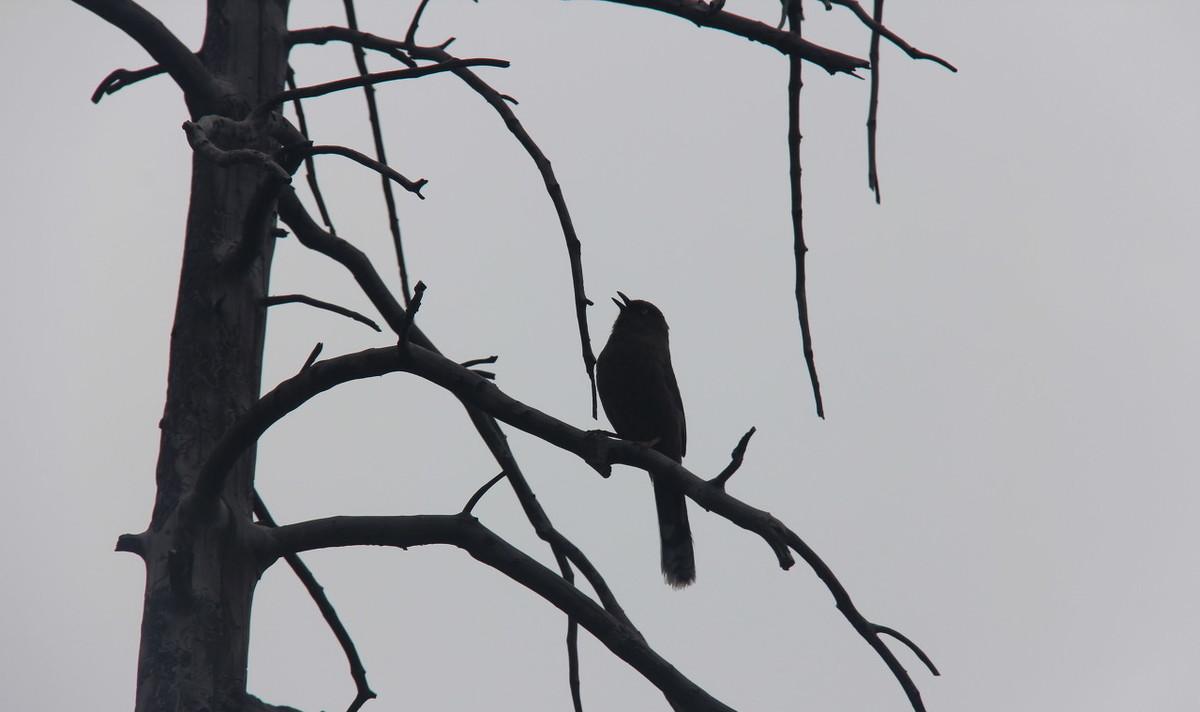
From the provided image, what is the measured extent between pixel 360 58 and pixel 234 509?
1.91m

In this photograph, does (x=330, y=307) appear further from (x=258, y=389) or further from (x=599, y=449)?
(x=599, y=449)

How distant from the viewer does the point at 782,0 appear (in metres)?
2.68

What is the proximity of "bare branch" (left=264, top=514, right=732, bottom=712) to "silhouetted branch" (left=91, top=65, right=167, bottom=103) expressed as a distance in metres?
1.49

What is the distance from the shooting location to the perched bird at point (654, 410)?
5570 millimetres

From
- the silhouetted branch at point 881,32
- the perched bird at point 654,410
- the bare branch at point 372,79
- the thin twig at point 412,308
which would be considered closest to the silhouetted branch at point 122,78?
the bare branch at point 372,79

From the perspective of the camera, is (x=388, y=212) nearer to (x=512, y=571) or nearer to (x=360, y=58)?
(x=360, y=58)

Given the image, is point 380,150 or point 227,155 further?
point 380,150

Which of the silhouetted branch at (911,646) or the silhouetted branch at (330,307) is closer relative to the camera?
the silhouetted branch at (911,646)

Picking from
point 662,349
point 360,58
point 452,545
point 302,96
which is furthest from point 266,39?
point 662,349

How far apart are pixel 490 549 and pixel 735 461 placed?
82 centimetres

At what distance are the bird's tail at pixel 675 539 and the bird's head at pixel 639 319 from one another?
101 cm

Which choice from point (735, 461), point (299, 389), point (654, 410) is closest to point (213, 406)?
point (299, 389)

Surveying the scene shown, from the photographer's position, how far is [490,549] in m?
2.97

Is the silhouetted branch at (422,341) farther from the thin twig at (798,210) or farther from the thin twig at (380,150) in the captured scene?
the thin twig at (798,210)
